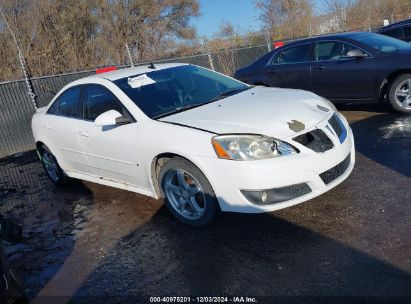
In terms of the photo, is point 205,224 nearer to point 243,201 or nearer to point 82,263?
point 243,201

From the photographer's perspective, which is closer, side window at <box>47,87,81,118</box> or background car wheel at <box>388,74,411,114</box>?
side window at <box>47,87,81,118</box>

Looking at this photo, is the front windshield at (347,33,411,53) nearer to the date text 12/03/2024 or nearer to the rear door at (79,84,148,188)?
the rear door at (79,84,148,188)

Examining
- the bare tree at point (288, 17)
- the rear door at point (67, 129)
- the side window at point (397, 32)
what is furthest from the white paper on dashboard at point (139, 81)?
the bare tree at point (288, 17)

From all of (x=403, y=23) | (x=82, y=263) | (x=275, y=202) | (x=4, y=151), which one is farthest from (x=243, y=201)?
(x=403, y=23)

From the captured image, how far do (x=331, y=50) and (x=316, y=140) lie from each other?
4447mm

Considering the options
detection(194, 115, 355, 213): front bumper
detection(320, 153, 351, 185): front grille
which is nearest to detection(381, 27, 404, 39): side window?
detection(320, 153, 351, 185): front grille

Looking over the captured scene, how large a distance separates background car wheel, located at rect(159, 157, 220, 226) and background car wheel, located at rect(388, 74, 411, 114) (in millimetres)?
4413

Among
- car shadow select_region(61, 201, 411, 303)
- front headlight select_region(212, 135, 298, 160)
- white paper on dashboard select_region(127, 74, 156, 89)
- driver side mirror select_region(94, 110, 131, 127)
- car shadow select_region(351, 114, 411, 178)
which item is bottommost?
car shadow select_region(351, 114, 411, 178)

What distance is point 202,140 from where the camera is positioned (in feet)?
11.6

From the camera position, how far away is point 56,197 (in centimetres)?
580

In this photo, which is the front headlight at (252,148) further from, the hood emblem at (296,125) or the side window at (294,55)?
the side window at (294,55)

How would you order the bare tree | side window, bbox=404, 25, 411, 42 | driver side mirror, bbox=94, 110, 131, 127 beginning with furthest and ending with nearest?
the bare tree
side window, bbox=404, 25, 411, 42
driver side mirror, bbox=94, 110, 131, 127

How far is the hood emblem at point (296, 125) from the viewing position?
11.6 ft

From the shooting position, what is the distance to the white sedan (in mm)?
3428
